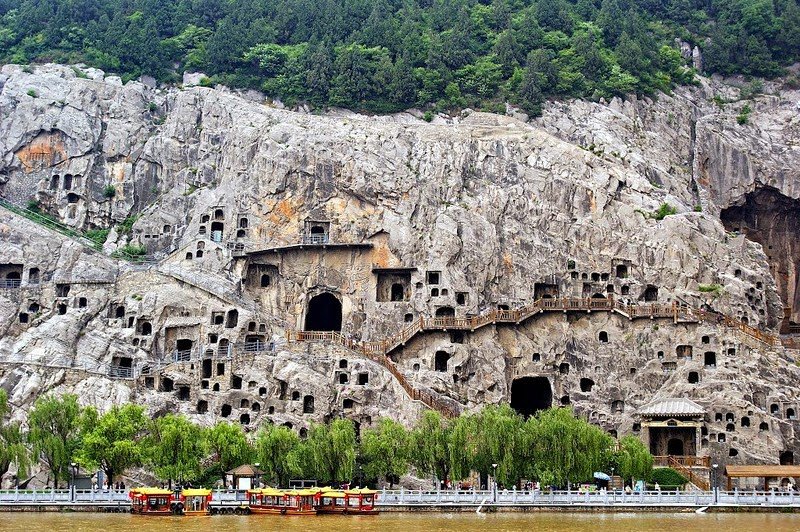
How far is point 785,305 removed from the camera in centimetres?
11312

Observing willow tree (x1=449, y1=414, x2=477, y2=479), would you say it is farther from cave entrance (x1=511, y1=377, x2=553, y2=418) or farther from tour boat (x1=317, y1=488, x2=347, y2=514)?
cave entrance (x1=511, y1=377, x2=553, y2=418)

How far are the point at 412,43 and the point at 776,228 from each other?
36981 mm

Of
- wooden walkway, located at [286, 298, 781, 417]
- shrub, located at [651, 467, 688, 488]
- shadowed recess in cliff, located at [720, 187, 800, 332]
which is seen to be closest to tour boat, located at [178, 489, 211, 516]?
wooden walkway, located at [286, 298, 781, 417]

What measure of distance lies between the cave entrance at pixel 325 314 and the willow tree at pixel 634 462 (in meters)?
29.2

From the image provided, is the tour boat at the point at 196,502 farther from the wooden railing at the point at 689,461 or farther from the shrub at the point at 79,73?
the shrub at the point at 79,73

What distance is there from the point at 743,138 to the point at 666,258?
22.9 metres

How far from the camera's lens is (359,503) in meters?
74.1

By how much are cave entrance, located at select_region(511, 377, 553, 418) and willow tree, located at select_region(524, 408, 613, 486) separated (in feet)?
59.7

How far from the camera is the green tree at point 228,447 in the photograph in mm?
81812

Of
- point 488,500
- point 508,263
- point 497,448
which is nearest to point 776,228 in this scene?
point 508,263

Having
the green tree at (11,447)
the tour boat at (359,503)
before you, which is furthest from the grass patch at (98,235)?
the tour boat at (359,503)

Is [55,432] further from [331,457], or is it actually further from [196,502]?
[331,457]

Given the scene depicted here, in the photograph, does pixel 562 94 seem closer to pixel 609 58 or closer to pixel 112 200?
pixel 609 58

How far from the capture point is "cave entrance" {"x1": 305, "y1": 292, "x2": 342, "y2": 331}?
342 ft
